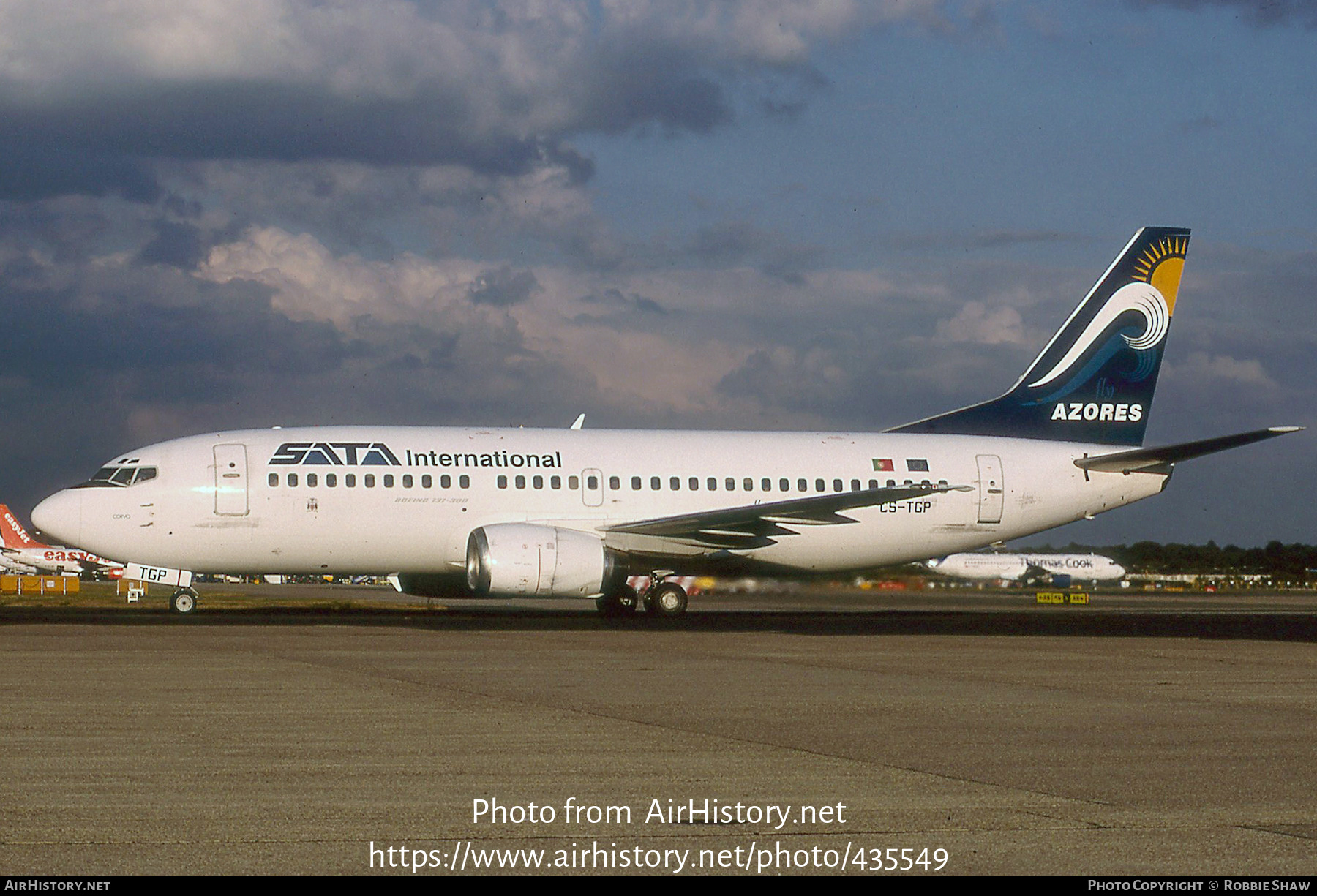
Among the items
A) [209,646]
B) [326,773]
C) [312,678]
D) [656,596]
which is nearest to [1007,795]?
[326,773]

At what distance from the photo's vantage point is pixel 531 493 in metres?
27.9

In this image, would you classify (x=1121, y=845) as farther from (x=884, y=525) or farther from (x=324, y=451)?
(x=884, y=525)

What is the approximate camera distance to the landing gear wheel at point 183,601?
27.5 meters

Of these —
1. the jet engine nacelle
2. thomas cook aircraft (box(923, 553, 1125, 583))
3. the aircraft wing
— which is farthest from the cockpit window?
thomas cook aircraft (box(923, 553, 1125, 583))

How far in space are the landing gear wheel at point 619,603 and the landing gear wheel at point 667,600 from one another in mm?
453

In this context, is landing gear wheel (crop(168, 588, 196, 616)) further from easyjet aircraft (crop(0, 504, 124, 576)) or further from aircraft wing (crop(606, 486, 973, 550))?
easyjet aircraft (crop(0, 504, 124, 576))

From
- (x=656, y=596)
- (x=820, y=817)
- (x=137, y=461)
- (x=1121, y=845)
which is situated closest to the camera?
(x=1121, y=845)

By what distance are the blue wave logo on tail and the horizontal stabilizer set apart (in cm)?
153

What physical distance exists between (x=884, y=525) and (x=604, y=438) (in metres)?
6.50

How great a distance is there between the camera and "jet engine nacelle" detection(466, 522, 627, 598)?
25.4m

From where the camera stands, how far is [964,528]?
103ft

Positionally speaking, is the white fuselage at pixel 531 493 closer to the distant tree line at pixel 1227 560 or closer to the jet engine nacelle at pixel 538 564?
the jet engine nacelle at pixel 538 564

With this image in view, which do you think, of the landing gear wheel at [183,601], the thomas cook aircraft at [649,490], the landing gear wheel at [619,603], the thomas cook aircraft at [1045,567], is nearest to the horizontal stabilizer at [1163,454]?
the thomas cook aircraft at [649,490]
